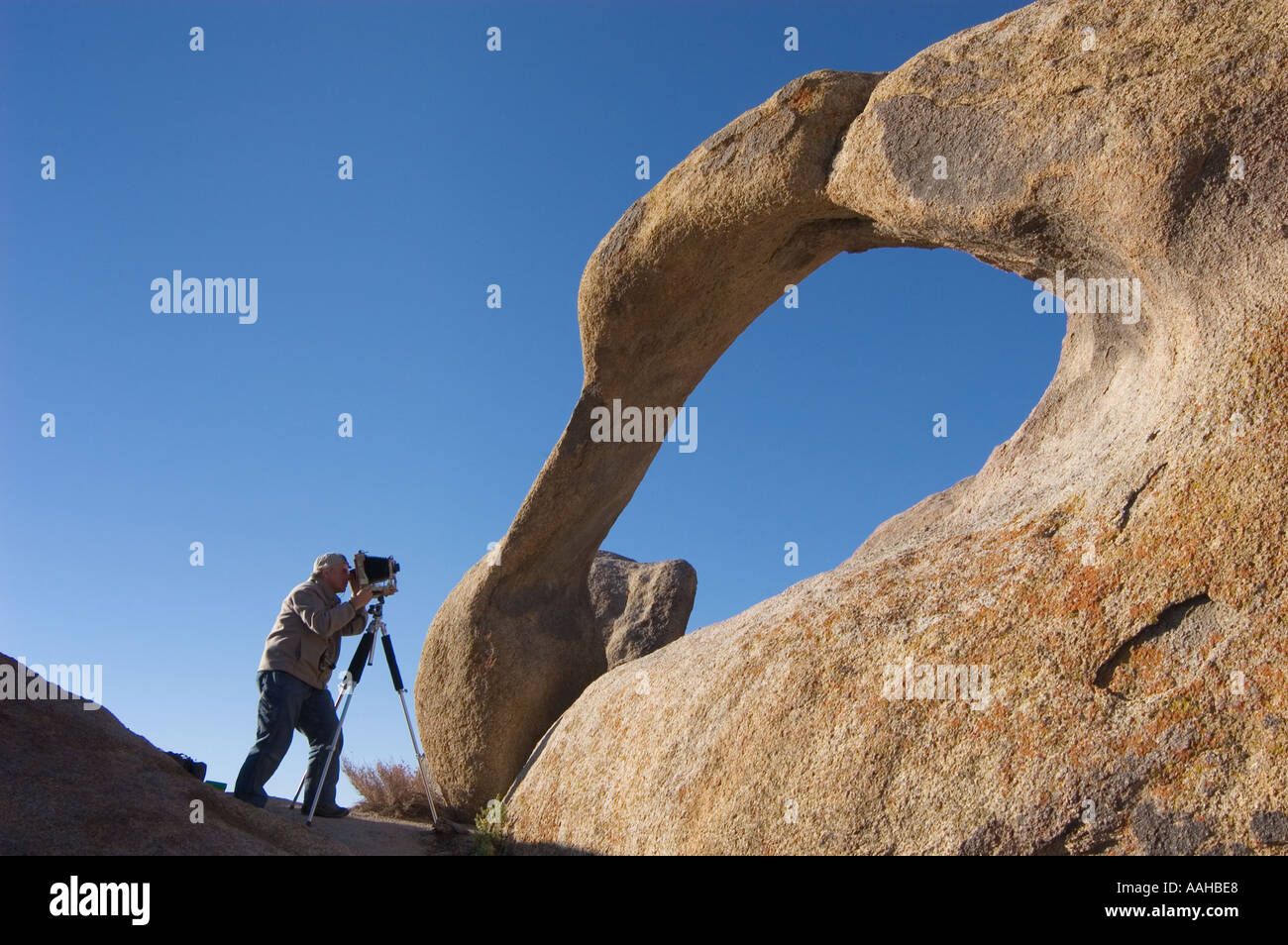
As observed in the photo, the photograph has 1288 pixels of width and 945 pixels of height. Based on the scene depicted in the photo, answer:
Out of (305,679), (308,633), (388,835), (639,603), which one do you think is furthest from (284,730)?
(639,603)

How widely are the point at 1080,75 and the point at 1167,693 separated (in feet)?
10.7

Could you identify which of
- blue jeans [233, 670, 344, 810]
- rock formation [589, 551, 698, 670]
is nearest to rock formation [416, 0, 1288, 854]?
blue jeans [233, 670, 344, 810]

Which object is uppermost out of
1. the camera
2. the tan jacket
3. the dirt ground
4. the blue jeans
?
the camera

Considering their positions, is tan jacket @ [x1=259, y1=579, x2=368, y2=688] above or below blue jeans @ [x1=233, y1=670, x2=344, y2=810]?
above

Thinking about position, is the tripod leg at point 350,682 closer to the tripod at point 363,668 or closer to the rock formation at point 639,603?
the tripod at point 363,668

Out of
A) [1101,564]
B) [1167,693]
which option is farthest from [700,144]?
[1167,693]

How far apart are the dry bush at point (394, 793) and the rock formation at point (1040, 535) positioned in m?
2.57

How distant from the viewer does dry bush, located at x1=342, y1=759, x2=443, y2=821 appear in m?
10.1

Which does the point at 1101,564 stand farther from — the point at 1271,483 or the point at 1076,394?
the point at 1076,394

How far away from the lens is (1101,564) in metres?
5.22

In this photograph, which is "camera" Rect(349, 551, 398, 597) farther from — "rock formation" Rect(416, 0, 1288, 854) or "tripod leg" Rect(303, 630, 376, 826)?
"rock formation" Rect(416, 0, 1288, 854)

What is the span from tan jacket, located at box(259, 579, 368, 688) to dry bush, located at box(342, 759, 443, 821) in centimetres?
219

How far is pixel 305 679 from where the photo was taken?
8039mm

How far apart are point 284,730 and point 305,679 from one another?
0.39 meters
